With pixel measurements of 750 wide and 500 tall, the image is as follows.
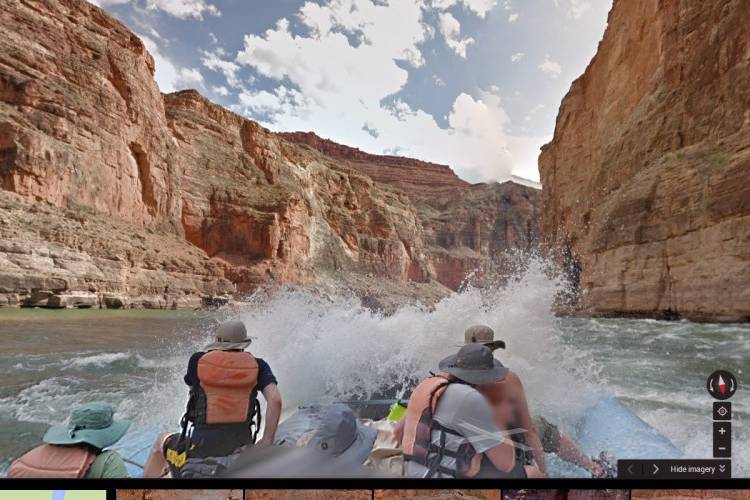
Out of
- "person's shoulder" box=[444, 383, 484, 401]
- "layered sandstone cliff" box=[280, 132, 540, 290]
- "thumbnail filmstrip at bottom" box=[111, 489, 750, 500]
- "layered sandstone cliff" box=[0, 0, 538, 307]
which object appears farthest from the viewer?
"layered sandstone cliff" box=[0, 0, 538, 307]

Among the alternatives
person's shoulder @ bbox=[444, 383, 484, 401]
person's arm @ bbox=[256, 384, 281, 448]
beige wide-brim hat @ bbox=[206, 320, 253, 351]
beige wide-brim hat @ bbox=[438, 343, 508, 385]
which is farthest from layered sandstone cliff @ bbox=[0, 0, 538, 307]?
person's shoulder @ bbox=[444, 383, 484, 401]

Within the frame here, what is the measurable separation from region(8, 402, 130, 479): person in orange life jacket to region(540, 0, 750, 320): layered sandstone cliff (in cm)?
365

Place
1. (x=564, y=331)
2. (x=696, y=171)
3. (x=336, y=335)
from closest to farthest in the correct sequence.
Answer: (x=336, y=335) → (x=564, y=331) → (x=696, y=171)

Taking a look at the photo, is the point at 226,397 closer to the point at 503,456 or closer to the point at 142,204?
the point at 503,456

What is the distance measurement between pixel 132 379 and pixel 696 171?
7.63 m

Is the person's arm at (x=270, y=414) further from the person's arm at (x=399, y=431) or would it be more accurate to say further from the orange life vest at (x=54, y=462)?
the orange life vest at (x=54, y=462)

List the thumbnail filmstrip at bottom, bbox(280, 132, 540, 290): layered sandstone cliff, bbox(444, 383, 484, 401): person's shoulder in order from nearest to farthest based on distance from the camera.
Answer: bbox(444, 383, 484, 401): person's shoulder
the thumbnail filmstrip at bottom
bbox(280, 132, 540, 290): layered sandstone cliff

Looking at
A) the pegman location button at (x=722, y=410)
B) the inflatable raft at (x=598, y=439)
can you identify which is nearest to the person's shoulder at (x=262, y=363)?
the inflatable raft at (x=598, y=439)

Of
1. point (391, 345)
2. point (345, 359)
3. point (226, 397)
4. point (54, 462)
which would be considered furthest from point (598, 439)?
point (54, 462)

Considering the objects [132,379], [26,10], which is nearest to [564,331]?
[132,379]

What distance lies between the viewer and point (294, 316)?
5.66 ft

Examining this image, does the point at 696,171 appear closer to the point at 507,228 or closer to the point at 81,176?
the point at 507,228

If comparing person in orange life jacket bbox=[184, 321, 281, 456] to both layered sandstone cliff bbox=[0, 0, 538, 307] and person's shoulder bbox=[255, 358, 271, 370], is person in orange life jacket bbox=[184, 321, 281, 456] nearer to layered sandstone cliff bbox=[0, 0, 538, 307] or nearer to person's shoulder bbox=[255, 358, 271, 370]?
person's shoulder bbox=[255, 358, 271, 370]

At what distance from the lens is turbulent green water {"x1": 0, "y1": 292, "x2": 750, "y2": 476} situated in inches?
47.8
